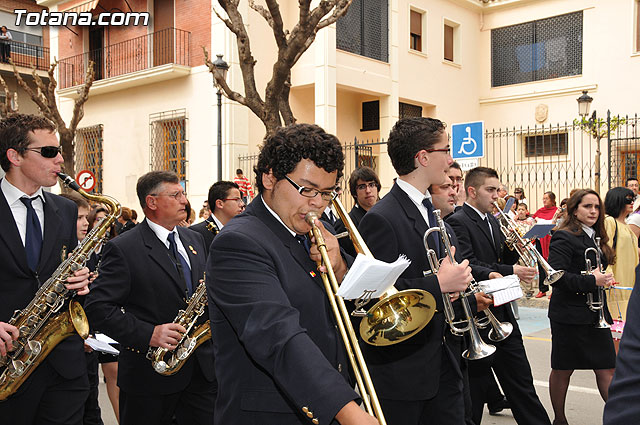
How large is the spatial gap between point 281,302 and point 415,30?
67.1ft

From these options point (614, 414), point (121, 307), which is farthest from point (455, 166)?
point (614, 414)

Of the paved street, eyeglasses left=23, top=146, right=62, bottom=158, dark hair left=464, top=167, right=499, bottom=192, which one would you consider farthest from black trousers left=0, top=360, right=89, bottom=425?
dark hair left=464, top=167, right=499, bottom=192

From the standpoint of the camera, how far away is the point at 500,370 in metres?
4.73

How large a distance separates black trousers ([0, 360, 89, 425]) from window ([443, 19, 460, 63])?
2090cm

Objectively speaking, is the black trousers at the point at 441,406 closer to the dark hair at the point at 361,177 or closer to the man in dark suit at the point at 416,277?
the man in dark suit at the point at 416,277

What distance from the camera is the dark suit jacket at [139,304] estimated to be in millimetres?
3869

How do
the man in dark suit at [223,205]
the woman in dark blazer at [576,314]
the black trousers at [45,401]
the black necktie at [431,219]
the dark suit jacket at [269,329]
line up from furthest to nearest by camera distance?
the man in dark suit at [223,205], the woman in dark blazer at [576,314], the black necktie at [431,219], the black trousers at [45,401], the dark suit jacket at [269,329]

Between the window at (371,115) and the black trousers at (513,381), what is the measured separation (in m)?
16.5

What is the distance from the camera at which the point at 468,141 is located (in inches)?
385

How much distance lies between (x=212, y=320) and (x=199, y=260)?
2.10 meters

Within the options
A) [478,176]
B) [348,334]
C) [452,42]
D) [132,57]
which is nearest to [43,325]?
[348,334]

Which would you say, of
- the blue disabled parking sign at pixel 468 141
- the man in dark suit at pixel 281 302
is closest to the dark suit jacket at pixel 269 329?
the man in dark suit at pixel 281 302

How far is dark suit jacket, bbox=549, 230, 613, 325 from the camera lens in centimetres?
517

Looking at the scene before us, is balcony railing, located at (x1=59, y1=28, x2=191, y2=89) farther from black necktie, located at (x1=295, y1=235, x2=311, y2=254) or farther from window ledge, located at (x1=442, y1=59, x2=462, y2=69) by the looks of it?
black necktie, located at (x1=295, y1=235, x2=311, y2=254)
